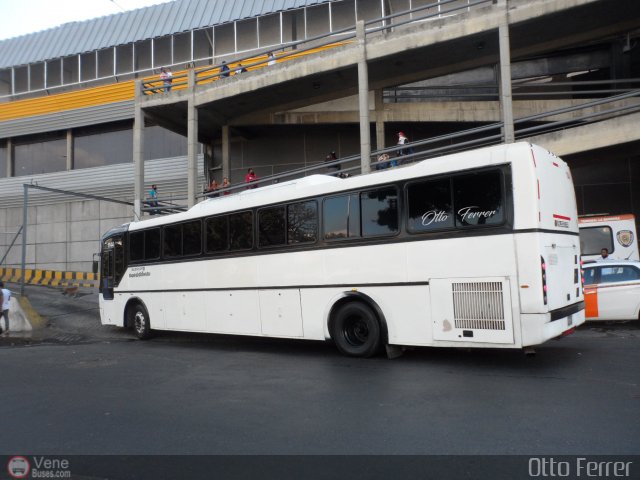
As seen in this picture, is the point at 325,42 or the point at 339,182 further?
the point at 325,42

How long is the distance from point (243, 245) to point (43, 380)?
4.22m

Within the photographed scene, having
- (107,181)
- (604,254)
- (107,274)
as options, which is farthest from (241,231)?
(107,181)

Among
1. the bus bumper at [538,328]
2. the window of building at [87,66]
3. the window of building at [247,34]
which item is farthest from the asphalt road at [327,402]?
the window of building at [87,66]

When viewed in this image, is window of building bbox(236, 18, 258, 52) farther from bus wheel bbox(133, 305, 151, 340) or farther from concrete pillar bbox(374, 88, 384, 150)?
bus wheel bbox(133, 305, 151, 340)

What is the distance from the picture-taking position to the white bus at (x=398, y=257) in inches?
263

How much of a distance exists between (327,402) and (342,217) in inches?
143

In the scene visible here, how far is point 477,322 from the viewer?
687cm

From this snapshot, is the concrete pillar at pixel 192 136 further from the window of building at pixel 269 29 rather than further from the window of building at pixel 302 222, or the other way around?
the window of building at pixel 302 222

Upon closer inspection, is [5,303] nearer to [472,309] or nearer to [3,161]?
[472,309]

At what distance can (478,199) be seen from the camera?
6996mm

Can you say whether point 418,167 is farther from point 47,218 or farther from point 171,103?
point 47,218

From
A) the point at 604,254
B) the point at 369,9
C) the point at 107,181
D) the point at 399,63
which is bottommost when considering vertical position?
the point at 604,254

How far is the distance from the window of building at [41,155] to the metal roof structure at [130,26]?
4.43m

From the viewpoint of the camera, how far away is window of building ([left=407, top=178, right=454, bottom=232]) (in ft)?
24.0
